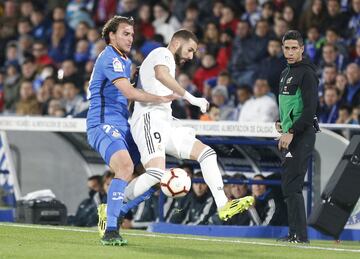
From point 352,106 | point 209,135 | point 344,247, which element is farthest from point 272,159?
point 344,247

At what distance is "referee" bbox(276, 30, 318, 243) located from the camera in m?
12.3

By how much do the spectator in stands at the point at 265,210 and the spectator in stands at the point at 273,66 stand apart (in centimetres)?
367

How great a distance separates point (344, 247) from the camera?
12.2 meters

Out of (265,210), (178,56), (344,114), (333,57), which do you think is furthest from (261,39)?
(178,56)

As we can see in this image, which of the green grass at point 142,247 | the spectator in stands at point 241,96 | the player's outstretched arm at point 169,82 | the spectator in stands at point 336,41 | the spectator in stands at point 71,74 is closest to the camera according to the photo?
the green grass at point 142,247

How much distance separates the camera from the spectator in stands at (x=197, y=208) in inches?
593

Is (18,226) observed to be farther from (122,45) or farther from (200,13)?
(200,13)

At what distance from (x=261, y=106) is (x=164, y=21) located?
4.89 meters

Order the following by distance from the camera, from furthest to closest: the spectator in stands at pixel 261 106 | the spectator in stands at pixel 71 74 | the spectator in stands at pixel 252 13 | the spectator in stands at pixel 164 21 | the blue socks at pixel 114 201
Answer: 1. the spectator in stands at pixel 164 21
2. the spectator in stands at pixel 71 74
3. the spectator in stands at pixel 252 13
4. the spectator in stands at pixel 261 106
5. the blue socks at pixel 114 201

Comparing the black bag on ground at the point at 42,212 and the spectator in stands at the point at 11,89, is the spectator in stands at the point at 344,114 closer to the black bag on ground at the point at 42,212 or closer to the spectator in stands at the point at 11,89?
the black bag on ground at the point at 42,212

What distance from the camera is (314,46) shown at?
18406 millimetres

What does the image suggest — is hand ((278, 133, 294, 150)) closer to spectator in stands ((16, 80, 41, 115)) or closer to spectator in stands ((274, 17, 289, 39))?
spectator in stands ((274, 17, 289, 39))

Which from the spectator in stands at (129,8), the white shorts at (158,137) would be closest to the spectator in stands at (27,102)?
the spectator in stands at (129,8)

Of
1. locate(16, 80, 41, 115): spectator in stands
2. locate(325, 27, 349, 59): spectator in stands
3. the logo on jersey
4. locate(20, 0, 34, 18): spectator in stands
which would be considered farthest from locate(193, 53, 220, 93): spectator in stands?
the logo on jersey
